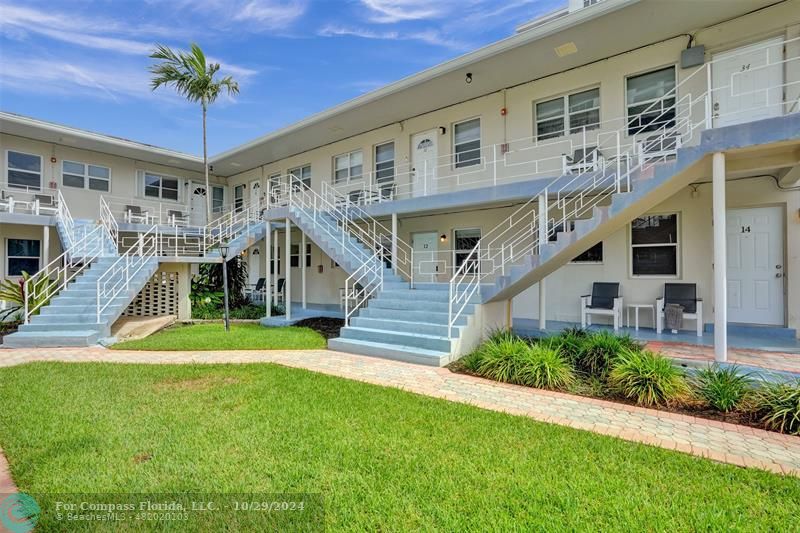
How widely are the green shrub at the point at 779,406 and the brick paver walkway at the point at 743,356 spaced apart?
41.0 inches

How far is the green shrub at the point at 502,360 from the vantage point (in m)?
6.31

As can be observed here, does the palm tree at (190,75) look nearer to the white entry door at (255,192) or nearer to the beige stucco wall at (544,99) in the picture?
the white entry door at (255,192)

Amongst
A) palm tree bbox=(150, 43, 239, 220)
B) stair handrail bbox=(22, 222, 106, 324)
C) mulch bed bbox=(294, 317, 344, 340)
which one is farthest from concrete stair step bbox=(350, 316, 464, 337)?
palm tree bbox=(150, 43, 239, 220)

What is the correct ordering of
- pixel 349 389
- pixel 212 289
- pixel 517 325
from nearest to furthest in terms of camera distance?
pixel 349 389, pixel 517 325, pixel 212 289

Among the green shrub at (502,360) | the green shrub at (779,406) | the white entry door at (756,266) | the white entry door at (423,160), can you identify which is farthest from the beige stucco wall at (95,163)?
the white entry door at (756,266)

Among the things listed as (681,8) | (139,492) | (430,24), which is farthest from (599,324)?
(430,24)

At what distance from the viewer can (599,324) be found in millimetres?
9750

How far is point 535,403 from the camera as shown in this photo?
5.25m

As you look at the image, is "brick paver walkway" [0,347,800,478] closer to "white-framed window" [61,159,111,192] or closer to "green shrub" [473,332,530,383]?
"green shrub" [473,332,530,383]

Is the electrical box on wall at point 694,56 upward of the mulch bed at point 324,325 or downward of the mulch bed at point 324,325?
upward

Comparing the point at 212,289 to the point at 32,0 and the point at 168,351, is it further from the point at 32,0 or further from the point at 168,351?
the point at 32,0

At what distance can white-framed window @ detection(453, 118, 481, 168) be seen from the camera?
1173 centimetres

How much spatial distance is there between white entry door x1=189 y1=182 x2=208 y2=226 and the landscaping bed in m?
17.7

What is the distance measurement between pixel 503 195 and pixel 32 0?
12.3m
